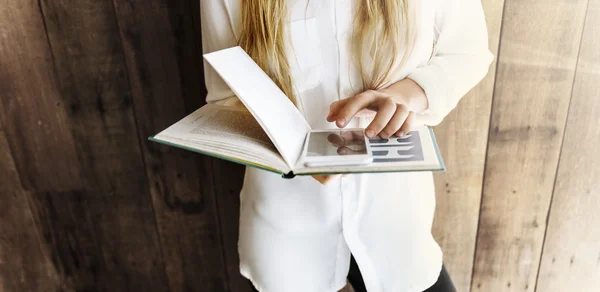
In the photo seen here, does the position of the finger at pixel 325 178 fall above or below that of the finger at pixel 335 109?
below

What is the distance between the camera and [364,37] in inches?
26.0

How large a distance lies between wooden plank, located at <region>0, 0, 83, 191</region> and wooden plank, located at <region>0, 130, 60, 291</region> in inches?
1.2

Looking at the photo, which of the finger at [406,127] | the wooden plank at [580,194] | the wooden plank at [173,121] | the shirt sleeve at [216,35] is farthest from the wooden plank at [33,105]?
the wooden plank at [580,194]

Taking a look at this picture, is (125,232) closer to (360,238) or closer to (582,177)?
(360,238)

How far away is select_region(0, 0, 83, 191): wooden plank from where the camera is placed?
2.92 feet

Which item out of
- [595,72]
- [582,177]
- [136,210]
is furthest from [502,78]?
[136,210]

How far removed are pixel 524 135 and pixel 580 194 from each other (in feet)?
0.68

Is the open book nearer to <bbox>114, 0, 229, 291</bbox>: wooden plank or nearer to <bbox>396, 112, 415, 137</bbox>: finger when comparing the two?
<bbox>396, 112, 415, 137</bbox>: finger

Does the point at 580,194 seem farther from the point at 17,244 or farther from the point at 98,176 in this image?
the point at 17,244

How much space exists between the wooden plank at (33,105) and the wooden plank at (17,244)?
1.2 inches

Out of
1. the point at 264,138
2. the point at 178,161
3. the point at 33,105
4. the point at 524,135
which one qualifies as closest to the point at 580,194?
Result: the point at 524,135

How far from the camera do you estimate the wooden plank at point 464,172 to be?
2.93 feet

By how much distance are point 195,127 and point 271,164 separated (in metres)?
0.14

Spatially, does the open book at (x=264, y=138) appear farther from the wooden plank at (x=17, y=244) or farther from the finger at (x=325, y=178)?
the wooden plank at (x=17, y=244)
